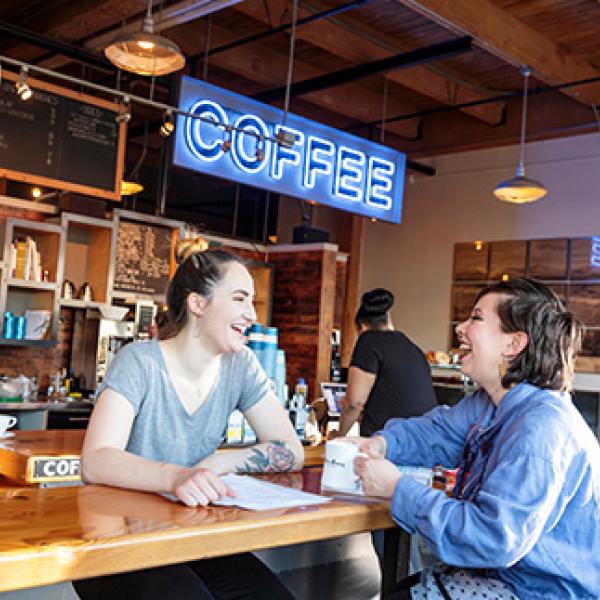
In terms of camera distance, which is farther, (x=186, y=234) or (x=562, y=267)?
(x=562, y=267)

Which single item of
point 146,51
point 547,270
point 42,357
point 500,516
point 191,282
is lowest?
point 42,357

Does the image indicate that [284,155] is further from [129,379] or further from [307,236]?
[129,379]

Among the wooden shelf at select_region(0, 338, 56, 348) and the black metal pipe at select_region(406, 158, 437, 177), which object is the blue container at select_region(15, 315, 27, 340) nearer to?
the wooden shelf at select_region(0, 338, 56, 348)

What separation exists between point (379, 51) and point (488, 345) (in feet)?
19.0

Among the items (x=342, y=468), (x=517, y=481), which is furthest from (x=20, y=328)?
(x=517, y=481)

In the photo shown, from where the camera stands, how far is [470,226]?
384 inches

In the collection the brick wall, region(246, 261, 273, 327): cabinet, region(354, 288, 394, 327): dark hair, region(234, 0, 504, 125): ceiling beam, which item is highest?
region(234, 0, 504, 125): ceiling beam

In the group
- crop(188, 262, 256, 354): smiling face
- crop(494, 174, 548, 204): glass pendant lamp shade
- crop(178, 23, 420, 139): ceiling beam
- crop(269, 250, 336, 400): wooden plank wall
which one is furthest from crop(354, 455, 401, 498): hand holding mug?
crop(269, 250, 336, 400): wooden plank wall

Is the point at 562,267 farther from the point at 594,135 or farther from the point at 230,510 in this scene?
the point at 230,510

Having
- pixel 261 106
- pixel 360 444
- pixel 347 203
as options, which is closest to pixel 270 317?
pixel 347 203

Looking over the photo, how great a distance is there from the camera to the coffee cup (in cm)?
189

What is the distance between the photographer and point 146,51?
4.16 m

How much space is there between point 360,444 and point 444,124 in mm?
7969

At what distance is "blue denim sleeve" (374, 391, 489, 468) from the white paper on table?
1.53ft
